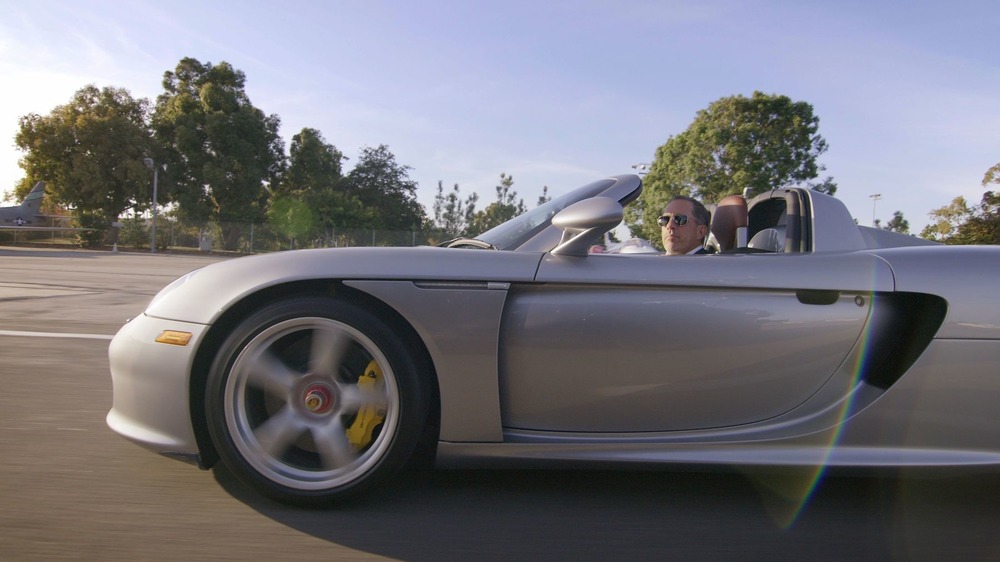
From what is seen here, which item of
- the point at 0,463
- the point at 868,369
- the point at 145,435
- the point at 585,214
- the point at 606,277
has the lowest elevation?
the point at 0,463

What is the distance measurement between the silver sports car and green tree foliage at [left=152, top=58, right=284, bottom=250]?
3856 cm

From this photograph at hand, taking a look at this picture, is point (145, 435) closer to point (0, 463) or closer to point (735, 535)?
point (0, 463)

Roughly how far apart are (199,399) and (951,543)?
2.37 metres

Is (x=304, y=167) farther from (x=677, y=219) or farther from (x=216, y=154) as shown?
(x=677, y=219)

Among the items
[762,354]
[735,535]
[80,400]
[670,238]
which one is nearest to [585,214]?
[762,354]

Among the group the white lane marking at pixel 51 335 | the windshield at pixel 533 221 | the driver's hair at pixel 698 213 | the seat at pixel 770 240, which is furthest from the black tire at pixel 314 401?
the white lane marking at pixel 51 335

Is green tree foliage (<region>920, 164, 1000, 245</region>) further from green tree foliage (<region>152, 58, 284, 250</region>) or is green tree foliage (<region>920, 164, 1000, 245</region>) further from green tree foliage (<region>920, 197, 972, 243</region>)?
green tree foliage (<region>152, 58, 284, 250</region>)

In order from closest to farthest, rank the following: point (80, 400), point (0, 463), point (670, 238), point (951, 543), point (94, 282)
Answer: point (951, 543), point (0, 463), point (670, 238), point (80, 400), point (94, 282)

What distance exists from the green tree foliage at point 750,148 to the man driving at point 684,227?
28.7 meters

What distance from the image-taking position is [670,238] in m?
2.97

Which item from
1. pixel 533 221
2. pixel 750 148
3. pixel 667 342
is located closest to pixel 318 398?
pixel 533 221

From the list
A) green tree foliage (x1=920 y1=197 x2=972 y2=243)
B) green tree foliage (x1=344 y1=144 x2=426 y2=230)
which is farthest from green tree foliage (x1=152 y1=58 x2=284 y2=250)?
green tree foliage (x1=920 y1=197 x2=972 y2=243)

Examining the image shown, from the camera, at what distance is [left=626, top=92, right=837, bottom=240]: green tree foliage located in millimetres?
31828

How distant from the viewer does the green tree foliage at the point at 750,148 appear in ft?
104
